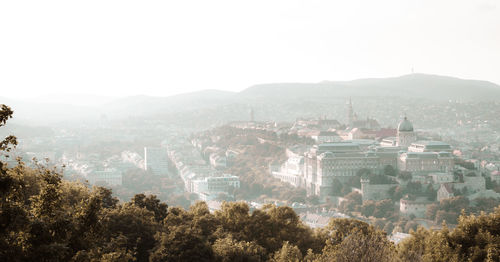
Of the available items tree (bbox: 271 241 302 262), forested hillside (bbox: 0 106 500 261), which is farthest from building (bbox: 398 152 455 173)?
tree (bbox: 271 241 302 262)

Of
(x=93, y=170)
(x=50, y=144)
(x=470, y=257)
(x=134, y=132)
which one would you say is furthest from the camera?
(x=134, y=132)

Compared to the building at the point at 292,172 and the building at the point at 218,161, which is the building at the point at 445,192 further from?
the building at the point at 218,161

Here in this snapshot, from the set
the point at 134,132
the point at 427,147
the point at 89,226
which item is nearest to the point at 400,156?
the point at 427,147

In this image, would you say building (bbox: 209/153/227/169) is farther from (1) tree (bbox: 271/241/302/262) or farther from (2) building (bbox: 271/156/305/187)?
(1) tree (bbox: 271/241/302/262)

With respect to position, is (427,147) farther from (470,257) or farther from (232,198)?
(470,257)


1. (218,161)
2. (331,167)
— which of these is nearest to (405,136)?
(331,167)

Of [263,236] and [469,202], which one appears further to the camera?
[469,202]

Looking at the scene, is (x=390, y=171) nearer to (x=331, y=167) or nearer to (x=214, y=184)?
(x=331, y=167)
